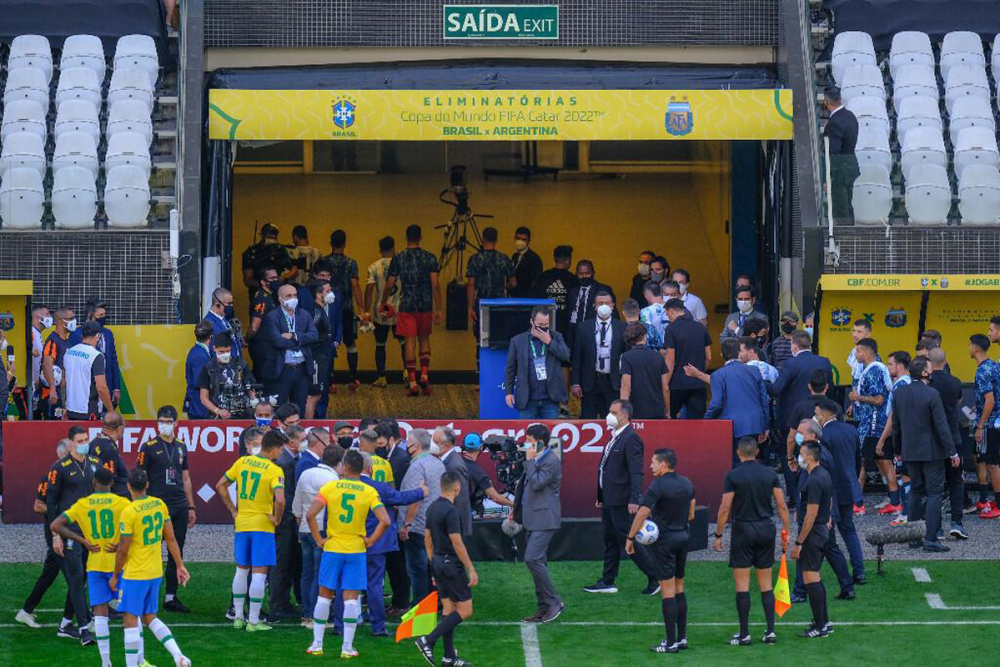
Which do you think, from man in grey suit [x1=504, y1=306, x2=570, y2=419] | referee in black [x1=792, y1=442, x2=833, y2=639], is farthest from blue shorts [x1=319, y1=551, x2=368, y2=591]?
man in grey suit [x1=504, y1=306, x2=570, y2=419]

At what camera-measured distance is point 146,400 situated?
1919cm

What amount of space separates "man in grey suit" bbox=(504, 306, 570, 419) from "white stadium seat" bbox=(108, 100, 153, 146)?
20.5 ft

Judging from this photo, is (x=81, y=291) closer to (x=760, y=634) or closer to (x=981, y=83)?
(x=760, y=634)

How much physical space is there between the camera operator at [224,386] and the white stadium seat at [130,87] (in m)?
5.72

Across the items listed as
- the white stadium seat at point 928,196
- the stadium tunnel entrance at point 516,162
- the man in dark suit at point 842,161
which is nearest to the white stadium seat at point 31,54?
the stadium tunnel entrance at point 516,162

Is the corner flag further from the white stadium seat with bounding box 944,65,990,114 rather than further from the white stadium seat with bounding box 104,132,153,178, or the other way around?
the white stadium seat with bounding box 944,65,990,114

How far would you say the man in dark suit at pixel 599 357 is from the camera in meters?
18.6

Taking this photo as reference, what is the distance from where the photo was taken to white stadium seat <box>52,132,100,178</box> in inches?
842

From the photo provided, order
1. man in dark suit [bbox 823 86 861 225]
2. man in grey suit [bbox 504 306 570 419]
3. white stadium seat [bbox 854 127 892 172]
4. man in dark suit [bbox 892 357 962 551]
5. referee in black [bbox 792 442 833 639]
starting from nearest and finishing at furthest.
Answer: referee in black [bbox 792 442 833 639], man in dark suit [bbox 892 357 962 551], man in grey suit [bbox 504 306 570 419], man in dark suit [bbox 823 86 861 225], white stadium seat [bbox 854 127 892 172]

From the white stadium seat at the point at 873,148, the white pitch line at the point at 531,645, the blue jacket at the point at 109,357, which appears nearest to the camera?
the white pitch line at the point at 531,645

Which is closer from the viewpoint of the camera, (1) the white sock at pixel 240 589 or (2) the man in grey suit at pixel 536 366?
(1) the white sock at pixel 240 589

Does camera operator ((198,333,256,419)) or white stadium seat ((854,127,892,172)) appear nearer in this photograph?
camera operator ((198,333,256,419))

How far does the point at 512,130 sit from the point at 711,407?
4993 millimetres

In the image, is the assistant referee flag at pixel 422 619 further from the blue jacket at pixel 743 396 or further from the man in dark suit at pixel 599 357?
the man in dark suit at pixel 599 357
